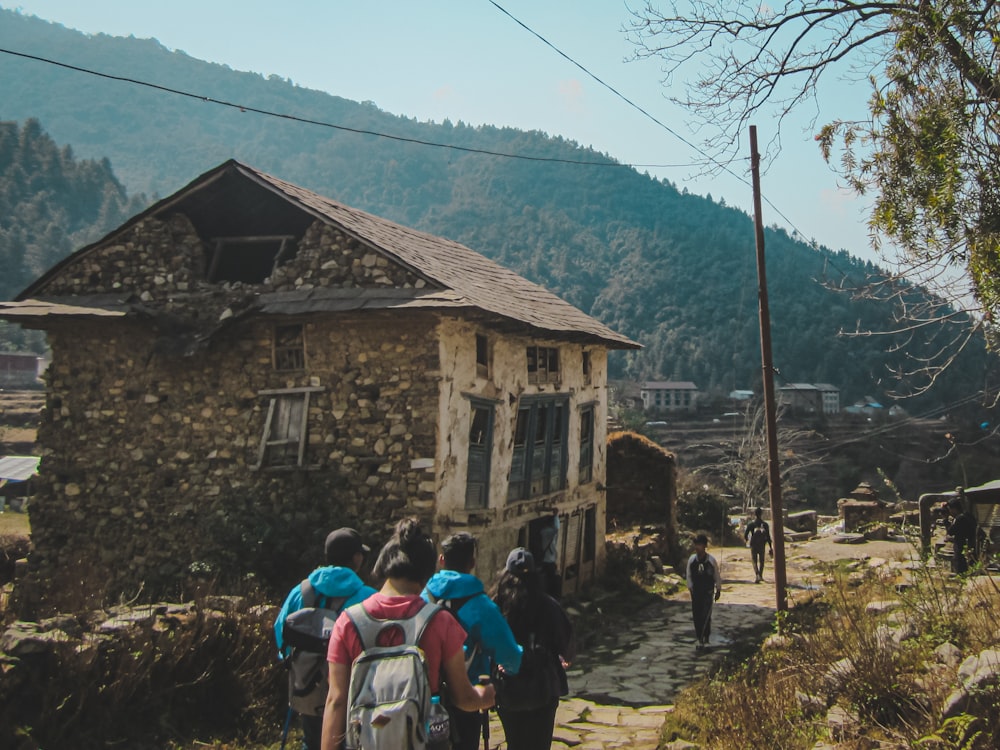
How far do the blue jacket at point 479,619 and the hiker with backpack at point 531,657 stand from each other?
23.2 inches

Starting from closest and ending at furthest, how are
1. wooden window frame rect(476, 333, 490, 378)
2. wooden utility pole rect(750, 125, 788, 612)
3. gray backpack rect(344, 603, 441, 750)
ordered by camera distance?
gray backpack rect(344, 603, 441, 750), wooden utility pole rect(750, 125, 788, 612), wooden window frame rect(476, 333, 490, 378)

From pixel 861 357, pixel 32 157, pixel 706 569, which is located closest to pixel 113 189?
pixel 32 157

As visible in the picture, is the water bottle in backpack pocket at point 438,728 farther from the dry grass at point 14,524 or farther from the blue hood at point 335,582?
the dry grass at point 14,524

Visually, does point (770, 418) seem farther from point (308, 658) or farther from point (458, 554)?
point (308, 658)

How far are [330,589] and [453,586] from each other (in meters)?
0.96

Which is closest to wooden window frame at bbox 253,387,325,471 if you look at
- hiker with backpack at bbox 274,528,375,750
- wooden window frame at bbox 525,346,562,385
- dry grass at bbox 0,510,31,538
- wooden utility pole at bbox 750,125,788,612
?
wooden window frame at bbox 525,346,562,385

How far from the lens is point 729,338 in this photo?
Answer: 9575 cm

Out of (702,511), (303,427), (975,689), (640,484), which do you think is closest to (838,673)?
(975,689)

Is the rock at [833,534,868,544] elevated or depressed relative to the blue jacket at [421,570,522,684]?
depressed

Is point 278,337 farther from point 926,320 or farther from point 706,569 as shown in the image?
point 926,320

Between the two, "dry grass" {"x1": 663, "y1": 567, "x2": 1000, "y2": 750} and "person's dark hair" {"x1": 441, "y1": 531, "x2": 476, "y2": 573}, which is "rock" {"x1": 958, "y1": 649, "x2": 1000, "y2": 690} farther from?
"person's dark hair" {"x1": 441, "y1": 531, "x2": 476, "y2": 573}

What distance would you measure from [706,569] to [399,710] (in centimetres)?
934

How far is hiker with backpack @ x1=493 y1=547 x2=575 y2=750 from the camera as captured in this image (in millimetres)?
5543

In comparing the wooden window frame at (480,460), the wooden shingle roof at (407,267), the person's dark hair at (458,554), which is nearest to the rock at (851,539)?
the wooden shingle roof at (407,267)
